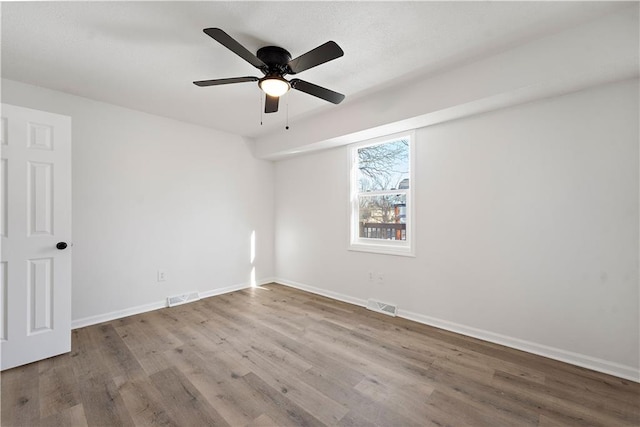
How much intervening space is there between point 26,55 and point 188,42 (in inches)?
55.9

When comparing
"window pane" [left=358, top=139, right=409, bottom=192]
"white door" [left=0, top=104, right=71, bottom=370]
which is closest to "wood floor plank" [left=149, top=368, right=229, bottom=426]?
"white door" [left=0, top=104, right=71, bottom=370]

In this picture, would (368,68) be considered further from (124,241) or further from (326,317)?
(124,241)

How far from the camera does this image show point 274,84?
2.14 meters

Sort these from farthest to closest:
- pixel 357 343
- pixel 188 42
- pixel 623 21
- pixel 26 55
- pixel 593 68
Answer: pixel 357 343, pixel 26 55, pixel 188 42, pixel 593 68, pixel 623 21

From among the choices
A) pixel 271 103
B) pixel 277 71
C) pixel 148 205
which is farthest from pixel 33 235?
pixel 277 71

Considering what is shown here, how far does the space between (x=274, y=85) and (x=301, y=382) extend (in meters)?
2.26

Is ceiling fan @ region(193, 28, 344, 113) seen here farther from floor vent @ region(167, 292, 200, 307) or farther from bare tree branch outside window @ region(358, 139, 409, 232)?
floor vent @ region(167, 292, 200, 307)

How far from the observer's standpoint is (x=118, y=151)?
10.9 ft

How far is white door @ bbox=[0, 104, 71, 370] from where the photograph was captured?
7.23 feet

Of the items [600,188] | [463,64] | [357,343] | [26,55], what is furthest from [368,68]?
[26,55]

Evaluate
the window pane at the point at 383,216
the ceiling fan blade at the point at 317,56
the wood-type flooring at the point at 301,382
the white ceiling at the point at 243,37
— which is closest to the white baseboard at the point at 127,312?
the wood-type flooring at the point at 301,382

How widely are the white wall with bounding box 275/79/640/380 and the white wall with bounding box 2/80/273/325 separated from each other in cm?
243

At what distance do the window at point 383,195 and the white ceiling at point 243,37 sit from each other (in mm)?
938

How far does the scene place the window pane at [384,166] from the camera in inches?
135
